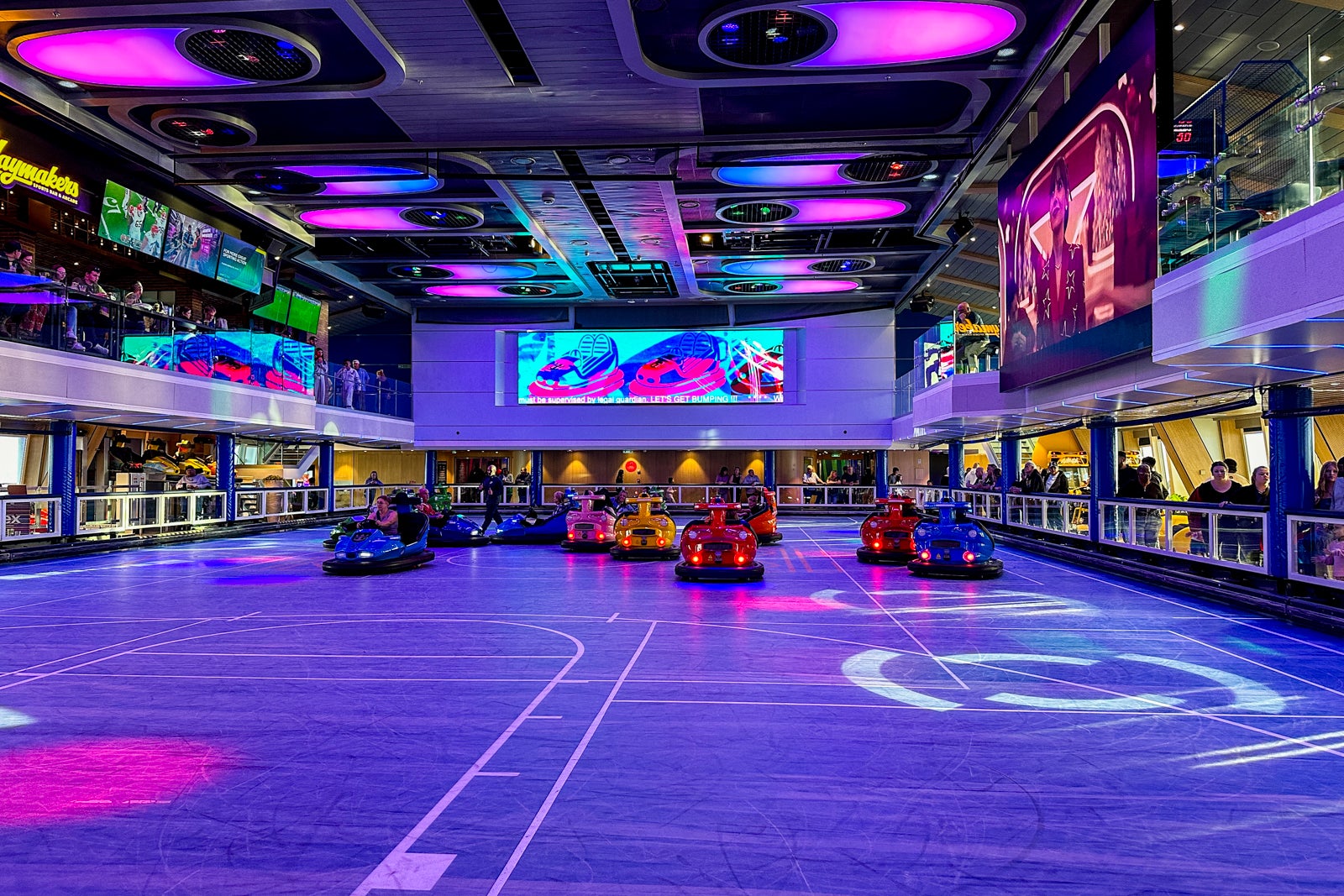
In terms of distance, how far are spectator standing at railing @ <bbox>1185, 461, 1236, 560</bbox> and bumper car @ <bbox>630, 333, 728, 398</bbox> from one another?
23860 mm

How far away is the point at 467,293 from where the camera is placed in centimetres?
3481

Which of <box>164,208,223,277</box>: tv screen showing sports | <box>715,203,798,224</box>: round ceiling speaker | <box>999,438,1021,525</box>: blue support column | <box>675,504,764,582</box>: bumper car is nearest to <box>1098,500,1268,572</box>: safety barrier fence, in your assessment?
<box>675,504,764,582</box>: bumper car

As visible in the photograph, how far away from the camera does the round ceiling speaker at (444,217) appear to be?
24016mm

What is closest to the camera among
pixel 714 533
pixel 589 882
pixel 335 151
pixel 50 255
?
pixel 589 882

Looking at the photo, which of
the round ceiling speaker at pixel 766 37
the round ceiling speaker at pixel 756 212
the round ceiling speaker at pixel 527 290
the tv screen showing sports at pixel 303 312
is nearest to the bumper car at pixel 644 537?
the round ceiling speaker at pixel 766 37

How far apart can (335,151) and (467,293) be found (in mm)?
15313

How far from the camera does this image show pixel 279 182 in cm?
2195

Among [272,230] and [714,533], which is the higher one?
[272,230]

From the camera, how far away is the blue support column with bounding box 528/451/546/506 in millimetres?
37000

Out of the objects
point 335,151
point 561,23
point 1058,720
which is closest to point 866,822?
point 1058,720

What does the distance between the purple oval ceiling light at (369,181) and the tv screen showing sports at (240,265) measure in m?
4.14

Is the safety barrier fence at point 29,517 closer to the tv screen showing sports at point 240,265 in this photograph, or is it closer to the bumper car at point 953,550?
the tv screen showing sports at point 240,265

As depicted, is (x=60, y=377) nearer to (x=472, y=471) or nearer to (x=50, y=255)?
(x=50, y=255)

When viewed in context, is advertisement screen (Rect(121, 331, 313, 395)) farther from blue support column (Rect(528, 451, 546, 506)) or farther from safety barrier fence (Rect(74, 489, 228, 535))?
blue support column (Rect(528, 451, 546, 506))
